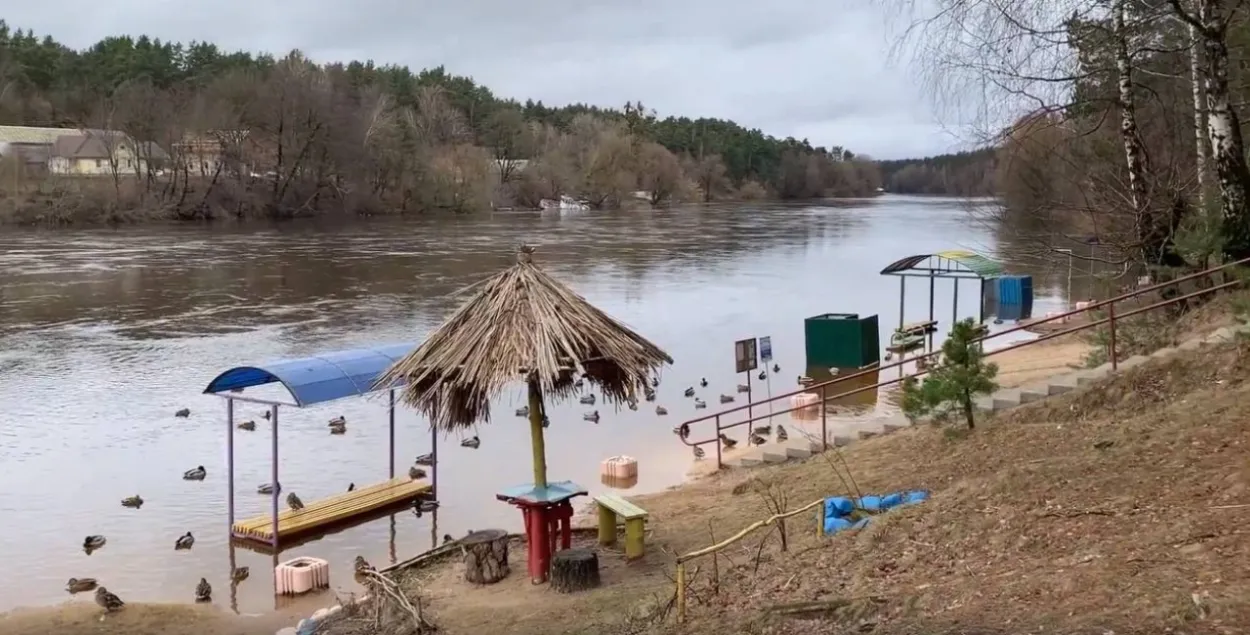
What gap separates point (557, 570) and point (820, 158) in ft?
572

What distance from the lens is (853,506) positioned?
29.7 feet

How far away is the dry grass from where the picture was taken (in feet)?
19.1

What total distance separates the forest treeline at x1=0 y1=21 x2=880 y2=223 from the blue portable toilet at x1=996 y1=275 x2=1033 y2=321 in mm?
61392

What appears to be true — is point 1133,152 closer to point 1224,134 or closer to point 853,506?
point 1224,134

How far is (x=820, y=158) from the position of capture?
17888cm

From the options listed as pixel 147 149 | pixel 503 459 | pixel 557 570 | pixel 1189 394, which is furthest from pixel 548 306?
pixel 147 149

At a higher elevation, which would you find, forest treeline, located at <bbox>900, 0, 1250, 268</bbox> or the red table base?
forest treeline, located at <bbox>900, 0, 1250, 268</bbox>

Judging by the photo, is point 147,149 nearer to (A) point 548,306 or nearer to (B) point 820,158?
(A) point 548,306

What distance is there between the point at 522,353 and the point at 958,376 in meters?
4.21

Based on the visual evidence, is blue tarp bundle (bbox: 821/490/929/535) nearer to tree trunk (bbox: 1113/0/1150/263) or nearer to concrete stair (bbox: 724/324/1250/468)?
concrete stair (bbox: 724/324/1250/468)

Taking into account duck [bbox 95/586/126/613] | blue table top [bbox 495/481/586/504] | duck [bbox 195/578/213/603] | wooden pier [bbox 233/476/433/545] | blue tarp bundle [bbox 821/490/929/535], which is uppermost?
blue tarp bundle [bbox 821/490/929/535]

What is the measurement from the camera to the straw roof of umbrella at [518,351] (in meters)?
10.0

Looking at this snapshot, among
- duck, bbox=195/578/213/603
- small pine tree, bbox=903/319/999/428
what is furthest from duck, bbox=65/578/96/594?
small pine tree, bbox=903/319/999/428

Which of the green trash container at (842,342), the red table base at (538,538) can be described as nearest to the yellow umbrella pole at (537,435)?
the red table base at (538,538)
